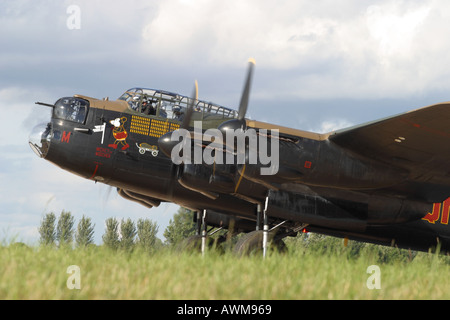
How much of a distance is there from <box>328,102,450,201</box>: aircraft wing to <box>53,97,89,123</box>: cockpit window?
7.07 metres

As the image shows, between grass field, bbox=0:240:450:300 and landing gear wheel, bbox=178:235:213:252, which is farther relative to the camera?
landing gear wheel, bbox=178:235:213:252

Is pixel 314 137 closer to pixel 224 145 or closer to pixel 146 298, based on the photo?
pixel 224 145

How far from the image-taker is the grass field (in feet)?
26.2

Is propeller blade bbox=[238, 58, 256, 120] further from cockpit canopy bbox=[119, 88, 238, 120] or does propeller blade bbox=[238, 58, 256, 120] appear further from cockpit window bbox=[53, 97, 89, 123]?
cockpit window bbox=[53, 97, 89, 123]

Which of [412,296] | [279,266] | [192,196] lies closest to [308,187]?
[192,196]

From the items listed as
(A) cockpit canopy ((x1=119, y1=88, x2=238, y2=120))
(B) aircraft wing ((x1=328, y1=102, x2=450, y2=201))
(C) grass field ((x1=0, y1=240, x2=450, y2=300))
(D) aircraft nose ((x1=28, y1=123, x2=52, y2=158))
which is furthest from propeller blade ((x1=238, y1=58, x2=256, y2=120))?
(D) aircraft nose ((x1=28, y1=123, x2=52, y2=158))

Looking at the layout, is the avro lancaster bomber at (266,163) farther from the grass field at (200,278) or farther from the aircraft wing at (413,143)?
the grass field at (200,278)

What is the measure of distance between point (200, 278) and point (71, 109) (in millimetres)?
8365

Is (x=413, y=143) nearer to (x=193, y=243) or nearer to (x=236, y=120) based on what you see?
(x=236, y=120)

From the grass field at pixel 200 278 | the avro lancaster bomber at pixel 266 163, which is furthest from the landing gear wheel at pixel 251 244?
the grass field at pixel 200 278

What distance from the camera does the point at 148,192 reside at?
16.0m

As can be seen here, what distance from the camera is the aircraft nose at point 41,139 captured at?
15.1m

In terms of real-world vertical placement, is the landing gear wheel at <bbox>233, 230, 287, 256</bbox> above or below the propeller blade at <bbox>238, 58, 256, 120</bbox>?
below
